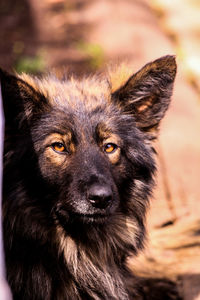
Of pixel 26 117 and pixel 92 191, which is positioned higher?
pixel 26 117

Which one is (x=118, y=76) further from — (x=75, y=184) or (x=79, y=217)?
(x=79, y=217)

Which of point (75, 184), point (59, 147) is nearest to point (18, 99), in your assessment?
point (59, 147)

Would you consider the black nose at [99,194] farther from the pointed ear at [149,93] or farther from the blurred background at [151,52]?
the blurred background at [151,52]

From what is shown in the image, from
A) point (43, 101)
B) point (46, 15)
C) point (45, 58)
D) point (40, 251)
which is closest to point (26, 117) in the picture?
point (43, 101)

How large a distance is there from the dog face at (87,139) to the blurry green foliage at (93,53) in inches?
213

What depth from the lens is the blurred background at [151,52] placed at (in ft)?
21.2

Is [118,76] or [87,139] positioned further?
[118,76]

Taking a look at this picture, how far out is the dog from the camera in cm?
392

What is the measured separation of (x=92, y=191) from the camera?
3.73 metres

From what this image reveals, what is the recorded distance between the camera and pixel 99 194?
12.2 feet

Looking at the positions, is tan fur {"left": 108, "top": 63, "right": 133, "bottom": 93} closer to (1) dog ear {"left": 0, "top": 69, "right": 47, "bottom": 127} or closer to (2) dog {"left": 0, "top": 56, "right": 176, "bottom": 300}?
(2) dog {"left": 0, "top": 56, "right": 176, "bottom": 300}

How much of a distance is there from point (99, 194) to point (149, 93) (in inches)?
46.0

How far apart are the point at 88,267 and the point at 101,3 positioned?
911 cm

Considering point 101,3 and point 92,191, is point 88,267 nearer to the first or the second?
point 92,191
